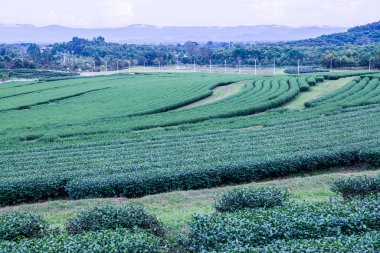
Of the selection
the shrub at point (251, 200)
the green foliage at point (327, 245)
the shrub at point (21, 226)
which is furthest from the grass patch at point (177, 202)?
the green foliage at point (327, 245)

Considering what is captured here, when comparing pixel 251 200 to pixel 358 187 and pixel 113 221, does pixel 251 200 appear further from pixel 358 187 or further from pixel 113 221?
pixel 113 221

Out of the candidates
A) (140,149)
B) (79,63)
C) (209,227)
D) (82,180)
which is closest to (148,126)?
(140,149)

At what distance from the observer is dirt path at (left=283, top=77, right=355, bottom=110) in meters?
50.5

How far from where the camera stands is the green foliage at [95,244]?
10906 millimetres

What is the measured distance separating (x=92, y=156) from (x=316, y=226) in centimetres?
1790

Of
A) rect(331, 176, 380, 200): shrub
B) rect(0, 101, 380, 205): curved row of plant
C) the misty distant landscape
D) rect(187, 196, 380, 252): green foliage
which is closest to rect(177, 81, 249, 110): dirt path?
the misty distant landscape

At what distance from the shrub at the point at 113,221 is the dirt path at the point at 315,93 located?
36.9 meters

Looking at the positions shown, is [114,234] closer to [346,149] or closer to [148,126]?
[346,149]

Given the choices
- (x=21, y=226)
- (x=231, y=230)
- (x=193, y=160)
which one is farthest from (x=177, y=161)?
(x=231, y=230)

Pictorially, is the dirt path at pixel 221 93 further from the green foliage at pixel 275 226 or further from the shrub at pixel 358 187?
the green foliage at pixel 275 226

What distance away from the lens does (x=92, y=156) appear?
2744 centimetres

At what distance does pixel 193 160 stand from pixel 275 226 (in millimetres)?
11767

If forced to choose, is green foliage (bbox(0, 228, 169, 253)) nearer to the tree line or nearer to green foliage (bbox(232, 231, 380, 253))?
green foliage (bbox(232, 231, 380, 253))

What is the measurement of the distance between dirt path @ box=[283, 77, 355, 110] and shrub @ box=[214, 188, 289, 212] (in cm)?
3464
